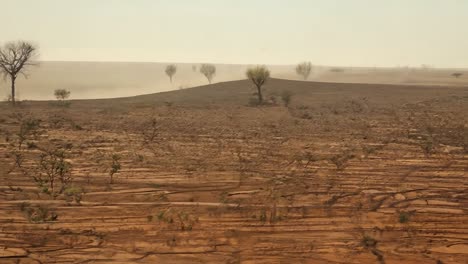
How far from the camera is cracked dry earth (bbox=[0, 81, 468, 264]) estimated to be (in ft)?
24.0

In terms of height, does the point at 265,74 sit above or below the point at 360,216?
above

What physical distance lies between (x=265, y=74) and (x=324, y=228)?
1118 inches

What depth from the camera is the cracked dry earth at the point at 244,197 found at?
24.0 ft

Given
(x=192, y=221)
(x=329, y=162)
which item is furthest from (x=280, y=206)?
(x=329, y=162)

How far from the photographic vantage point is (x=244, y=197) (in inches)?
403

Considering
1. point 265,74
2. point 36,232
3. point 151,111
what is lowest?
point 36,232

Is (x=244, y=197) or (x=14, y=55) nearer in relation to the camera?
(x=244, y=197)

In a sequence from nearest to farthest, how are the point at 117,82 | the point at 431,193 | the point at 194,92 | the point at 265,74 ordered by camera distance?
the point at 431,193 < the point at 265,74 < the point at 194,92 < the point at 117,82

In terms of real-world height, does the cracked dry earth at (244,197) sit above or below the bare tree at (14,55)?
below

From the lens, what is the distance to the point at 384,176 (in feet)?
40.0

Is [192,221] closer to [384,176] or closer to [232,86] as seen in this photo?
[384,176]

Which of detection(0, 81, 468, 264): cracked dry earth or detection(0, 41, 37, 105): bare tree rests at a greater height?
detection(0, 41, 37, 105): bare tree

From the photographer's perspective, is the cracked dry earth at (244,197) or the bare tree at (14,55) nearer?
the cracked dry earth at (244,197)

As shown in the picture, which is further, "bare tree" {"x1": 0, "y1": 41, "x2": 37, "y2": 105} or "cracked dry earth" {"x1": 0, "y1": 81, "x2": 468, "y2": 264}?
"bare tree" {"x1": 0, "y1": 41, "x2": 37, "y2": 105}
